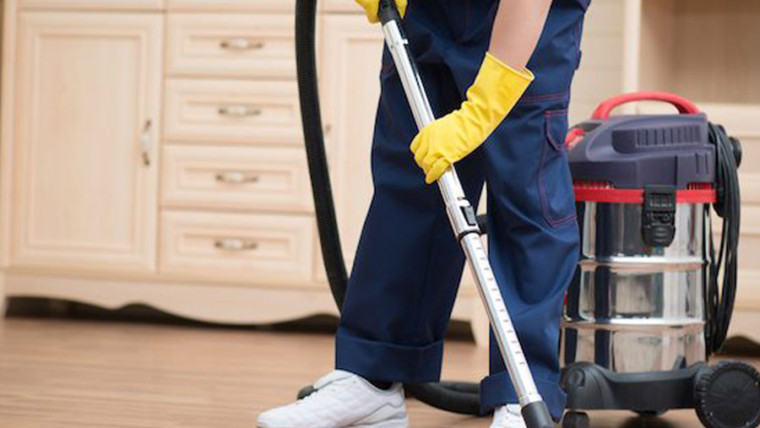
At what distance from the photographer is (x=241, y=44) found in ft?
9.64

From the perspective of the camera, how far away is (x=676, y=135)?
6.07ft

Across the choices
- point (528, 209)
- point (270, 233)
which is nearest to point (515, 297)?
point (528, 209)

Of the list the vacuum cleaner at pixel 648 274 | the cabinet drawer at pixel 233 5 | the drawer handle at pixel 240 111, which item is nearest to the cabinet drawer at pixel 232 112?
the drawer handle at pixel 240 111

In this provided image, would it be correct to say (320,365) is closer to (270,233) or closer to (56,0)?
(270,233)

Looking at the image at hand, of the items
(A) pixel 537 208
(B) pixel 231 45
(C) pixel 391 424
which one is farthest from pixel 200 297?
(A) pixel 537 208

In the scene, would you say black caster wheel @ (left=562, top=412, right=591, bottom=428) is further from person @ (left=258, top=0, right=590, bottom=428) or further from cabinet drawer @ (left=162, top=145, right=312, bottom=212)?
cabinet drawer @ (left=162, top=145, right=312, bottom=212)

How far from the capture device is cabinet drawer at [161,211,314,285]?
2.93 meters

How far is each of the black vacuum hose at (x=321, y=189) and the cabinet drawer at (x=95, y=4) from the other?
1.19 meters

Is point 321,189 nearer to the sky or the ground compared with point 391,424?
nearer to the sky

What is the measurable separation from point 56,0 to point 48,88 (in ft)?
0.70

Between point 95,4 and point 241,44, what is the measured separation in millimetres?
381

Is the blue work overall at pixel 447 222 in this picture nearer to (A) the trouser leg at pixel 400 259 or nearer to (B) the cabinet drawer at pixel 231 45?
(A) the trouser leg at pixel 400 259

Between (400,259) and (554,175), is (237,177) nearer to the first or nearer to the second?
(400,259)

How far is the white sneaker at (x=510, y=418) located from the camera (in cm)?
155
